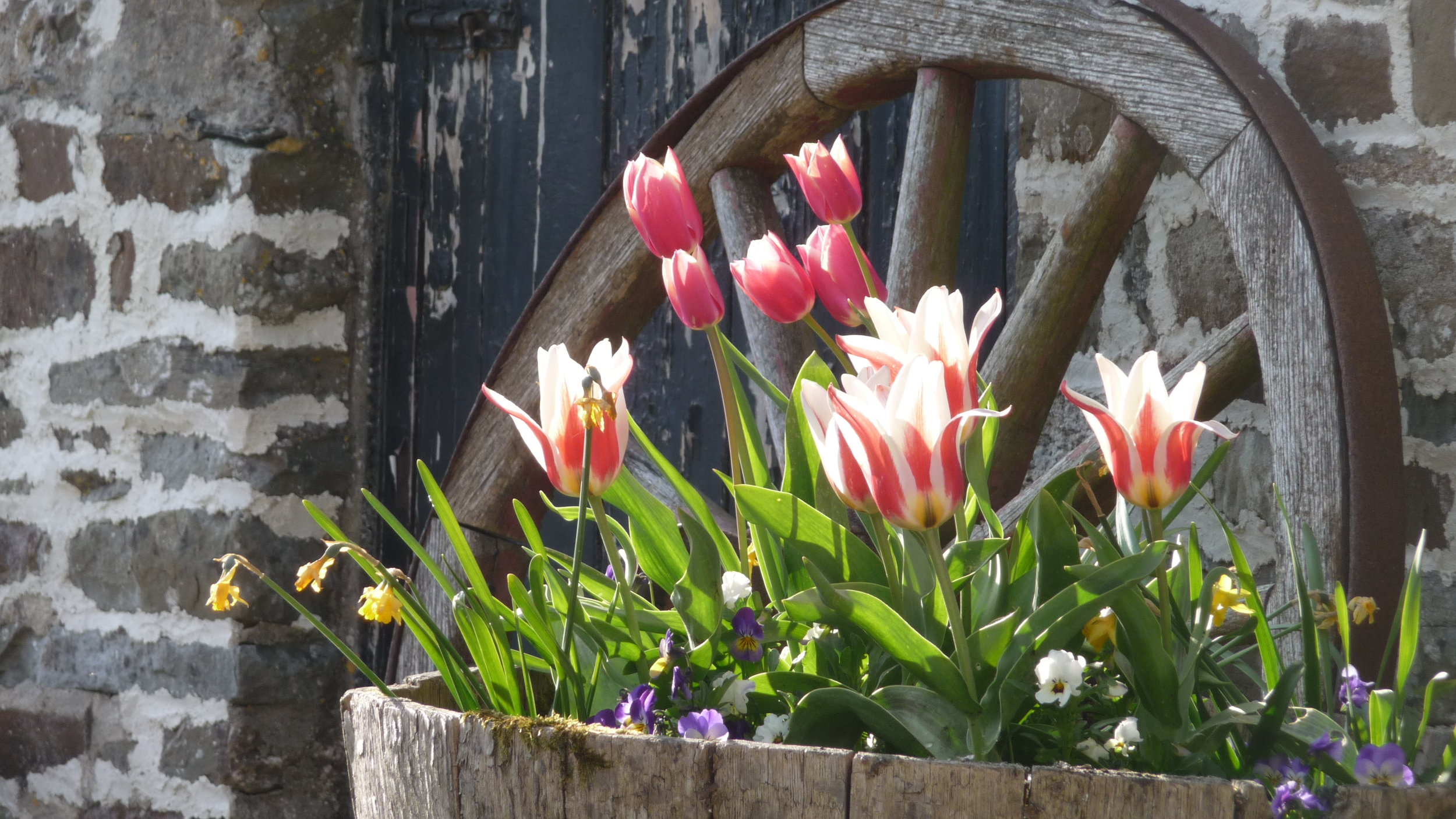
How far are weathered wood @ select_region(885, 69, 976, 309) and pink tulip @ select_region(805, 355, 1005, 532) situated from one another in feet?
2.24

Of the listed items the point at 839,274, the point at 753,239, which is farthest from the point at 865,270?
the point at 753,239

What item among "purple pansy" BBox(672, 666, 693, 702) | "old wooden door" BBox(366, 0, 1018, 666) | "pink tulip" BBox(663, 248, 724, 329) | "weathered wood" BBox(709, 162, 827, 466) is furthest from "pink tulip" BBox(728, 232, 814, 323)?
"old wooden door" BBox(366, 0, 1018, 666)

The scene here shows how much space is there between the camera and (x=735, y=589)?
799mm

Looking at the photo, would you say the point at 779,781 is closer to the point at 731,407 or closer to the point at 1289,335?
the point at 731,407

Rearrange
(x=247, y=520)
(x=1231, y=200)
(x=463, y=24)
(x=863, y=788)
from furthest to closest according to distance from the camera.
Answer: (x=463, y=24) → (x=247, y=520) → (x=1231, y=200) → (x=863, y=788)

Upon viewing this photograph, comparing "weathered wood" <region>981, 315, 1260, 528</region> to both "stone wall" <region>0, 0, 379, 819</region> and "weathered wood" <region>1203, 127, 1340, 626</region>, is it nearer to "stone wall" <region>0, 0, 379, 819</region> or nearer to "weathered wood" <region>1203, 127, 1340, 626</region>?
"weathered wood" <region>1203, 127, 1340, 626</region>

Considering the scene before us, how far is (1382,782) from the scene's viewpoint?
632 mm

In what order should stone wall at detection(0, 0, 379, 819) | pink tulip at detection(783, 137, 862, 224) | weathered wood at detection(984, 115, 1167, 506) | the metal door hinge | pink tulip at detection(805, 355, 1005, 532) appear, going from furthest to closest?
the metal door hinge < stone wall at detection(0, 0, 379, 819) < weathered wood at detection(984, 115, 1167, 506) < pink tulip at detection(783, 137, 862, 224) < pink tulip at detection(805, 355, 1005, 532)

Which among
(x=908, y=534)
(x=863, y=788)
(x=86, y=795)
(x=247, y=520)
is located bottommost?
(x=86, y=795)

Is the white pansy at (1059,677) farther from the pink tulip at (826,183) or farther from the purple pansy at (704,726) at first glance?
the pink tulip at (826,183)

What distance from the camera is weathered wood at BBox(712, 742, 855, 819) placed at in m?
0.63

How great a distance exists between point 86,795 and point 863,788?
171 centimetres

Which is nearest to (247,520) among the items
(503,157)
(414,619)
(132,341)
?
(132,341)

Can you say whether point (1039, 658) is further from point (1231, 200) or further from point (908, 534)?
point (1231, 200)
